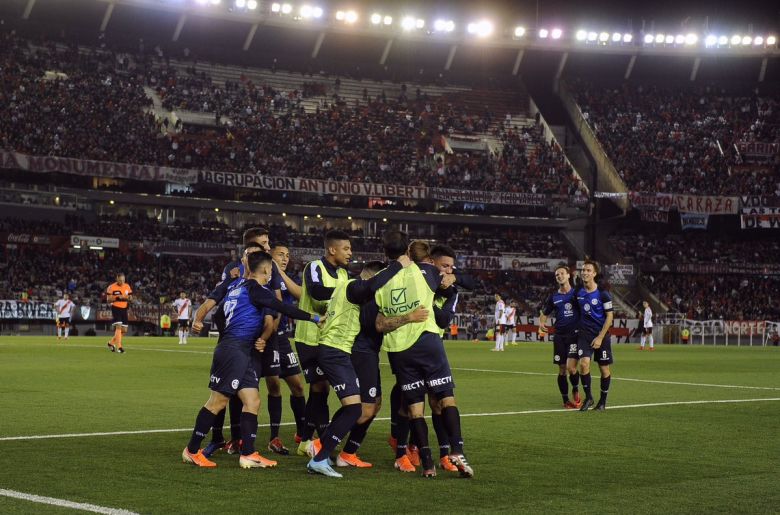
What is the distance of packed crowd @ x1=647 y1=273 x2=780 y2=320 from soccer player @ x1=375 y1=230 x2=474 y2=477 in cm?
5796

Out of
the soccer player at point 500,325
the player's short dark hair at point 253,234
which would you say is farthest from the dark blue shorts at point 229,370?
the soccer player at point 500,325

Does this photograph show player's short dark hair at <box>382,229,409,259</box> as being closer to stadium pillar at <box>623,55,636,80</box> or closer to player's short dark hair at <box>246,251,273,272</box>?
player's short dark hair at <box>246,251,273,272</box>

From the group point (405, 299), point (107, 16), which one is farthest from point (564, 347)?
point (107, 16)

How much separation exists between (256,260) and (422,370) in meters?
1.91

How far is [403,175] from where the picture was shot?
6838 cm

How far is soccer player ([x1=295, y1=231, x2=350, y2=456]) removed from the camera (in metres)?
10.6

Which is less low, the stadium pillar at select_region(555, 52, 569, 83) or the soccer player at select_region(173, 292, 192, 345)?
the stadium pillar at select_region(555, 52, 569, 83)

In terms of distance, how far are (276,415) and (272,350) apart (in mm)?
763

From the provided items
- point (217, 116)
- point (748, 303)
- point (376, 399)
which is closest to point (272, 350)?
point (376, 399)

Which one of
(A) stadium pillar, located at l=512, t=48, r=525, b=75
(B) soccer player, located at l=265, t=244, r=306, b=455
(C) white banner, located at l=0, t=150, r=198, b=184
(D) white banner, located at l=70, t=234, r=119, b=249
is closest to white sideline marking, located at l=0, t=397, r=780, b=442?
(B) soccer player, located at l=265, t=244, r=306, b=455

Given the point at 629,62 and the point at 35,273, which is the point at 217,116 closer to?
the point at 35,273

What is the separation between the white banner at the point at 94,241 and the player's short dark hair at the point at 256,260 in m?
49.9

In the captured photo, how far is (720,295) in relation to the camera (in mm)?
72438

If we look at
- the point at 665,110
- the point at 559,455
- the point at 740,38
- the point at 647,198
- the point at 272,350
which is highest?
the point at 740,38
